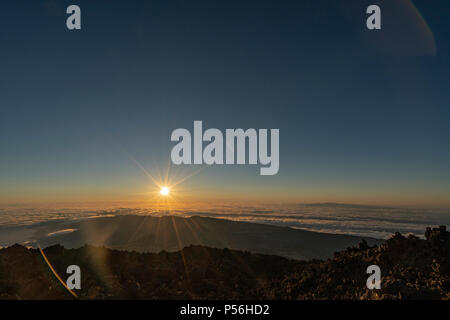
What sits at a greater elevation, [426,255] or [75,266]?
[426,255]

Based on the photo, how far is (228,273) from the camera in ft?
48.8

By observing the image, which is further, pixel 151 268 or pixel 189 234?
pixel 189 234

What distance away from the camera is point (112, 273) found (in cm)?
1341

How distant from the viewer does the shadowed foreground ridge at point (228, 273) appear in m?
9.80

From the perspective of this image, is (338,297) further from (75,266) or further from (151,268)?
(75,266)

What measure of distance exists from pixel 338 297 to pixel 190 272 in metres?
7.61

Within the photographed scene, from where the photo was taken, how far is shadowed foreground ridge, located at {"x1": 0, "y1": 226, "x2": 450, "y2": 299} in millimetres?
9805
